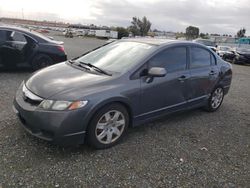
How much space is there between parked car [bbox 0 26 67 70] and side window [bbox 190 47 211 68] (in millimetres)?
4852

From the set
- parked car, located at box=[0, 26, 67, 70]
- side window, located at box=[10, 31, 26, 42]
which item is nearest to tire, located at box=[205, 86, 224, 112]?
parked car, located at box=[0, 26, 67, 70]

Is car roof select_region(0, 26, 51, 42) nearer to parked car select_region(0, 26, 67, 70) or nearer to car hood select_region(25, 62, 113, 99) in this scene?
parked car select_region(0, 26, 67, 70)

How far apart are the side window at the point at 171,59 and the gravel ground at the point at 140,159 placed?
1.08 metres

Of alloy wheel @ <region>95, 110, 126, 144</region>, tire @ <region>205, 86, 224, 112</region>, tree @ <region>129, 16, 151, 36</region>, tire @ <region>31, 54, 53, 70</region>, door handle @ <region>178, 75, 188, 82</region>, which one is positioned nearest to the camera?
alloy wheel @ <region>95, 110, 126, 144</region>

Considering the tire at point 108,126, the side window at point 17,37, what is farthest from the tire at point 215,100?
the side window at point 17,37

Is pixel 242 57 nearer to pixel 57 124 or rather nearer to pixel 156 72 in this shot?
pixel 156 72

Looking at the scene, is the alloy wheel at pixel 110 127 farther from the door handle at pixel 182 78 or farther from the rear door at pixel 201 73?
the rear door at pixel 201 73

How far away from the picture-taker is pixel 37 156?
11.0 ft

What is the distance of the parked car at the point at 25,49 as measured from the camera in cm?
762

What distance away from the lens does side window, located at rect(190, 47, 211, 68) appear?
4.96 m

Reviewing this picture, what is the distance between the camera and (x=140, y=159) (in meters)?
3.54

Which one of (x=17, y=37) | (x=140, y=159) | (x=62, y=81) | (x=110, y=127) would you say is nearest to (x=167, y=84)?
(x=110, y=127)

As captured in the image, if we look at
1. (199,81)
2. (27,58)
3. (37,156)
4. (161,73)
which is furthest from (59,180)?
(27,58)

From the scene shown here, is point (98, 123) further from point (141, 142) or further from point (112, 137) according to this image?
point (141, 142)
